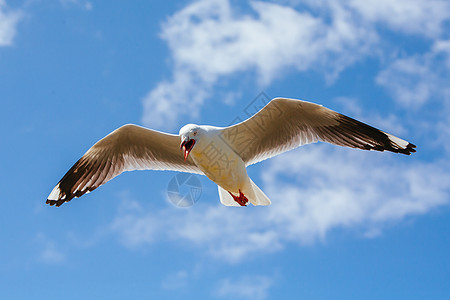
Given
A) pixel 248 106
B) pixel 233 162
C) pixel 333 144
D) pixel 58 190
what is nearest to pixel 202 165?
pixel 233 162

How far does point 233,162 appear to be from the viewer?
6645 millimetres

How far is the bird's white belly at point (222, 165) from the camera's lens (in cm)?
647

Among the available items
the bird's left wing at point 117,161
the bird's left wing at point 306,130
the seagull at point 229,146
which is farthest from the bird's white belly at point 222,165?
the bird's left wing at point 117,161

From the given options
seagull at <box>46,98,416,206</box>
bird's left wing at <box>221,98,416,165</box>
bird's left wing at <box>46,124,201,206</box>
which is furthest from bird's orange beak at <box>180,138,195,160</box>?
bird's left wing at <box>46,124,201,206</box>

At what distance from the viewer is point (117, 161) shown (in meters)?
7.43

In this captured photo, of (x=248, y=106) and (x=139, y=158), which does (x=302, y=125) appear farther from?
(x=139, y=158)

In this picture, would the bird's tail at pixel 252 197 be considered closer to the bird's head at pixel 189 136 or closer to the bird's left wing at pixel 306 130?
the bird's left wing at pixel 306 130

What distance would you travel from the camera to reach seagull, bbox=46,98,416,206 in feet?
21.5

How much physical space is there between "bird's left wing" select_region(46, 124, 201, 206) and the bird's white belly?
0.80 m

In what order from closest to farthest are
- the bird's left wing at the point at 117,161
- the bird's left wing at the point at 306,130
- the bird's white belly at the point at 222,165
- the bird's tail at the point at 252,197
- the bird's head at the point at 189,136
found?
the bird's head at the point at 189,136
the bird's white belly at the point at 222,165
the bird's left wing at the point at 306,130
the bird's tail at the point at 252,197
the bird's left wing at the point at 117,161

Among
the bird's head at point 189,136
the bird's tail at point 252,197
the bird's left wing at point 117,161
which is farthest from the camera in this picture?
the bird's left wing at point 117,161

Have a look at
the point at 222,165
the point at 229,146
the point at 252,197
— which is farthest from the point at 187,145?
the point at 252,197

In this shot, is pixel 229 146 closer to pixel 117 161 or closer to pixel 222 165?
pixel 222 165

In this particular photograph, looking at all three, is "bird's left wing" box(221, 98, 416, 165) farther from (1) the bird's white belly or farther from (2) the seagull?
(1) the bird's white belly
